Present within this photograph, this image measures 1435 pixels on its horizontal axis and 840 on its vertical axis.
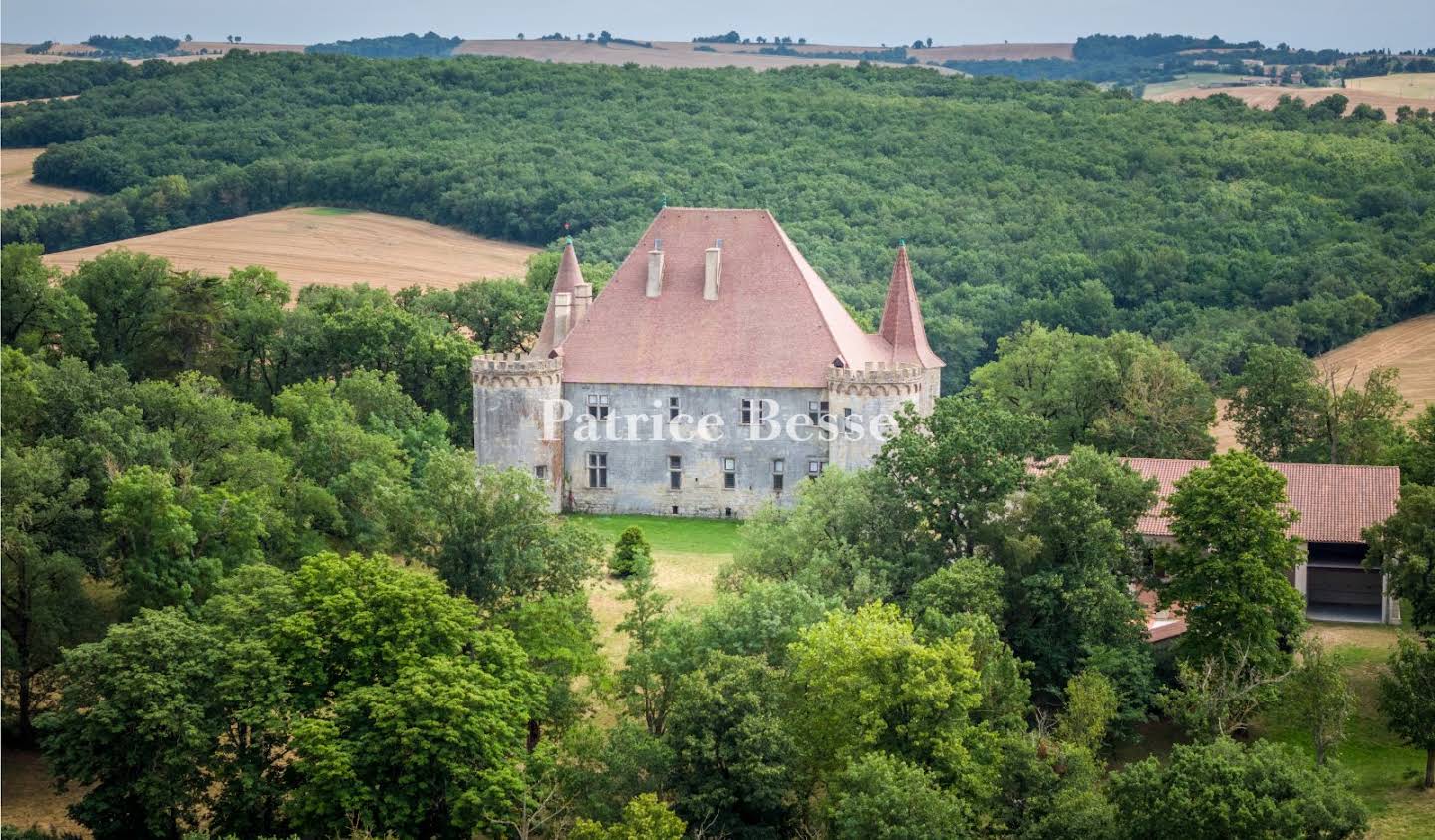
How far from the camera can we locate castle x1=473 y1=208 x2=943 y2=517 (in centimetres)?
6806

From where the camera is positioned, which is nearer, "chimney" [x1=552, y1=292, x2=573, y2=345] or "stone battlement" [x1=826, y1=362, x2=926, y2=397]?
"stone battlement" [x1=826, y1=362, x2=926, y2=397]

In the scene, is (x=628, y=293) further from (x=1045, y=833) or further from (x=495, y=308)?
(x=1045, y=833)

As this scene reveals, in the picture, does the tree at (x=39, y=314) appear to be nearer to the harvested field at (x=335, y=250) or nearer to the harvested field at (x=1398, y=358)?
the harvested field at (x=335, y=250)

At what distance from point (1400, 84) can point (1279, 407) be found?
9406cm

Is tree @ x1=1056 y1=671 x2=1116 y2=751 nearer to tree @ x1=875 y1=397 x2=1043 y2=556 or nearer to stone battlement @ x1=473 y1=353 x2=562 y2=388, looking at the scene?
tree @ x1=875 y1=397 x2=1043 y2=556

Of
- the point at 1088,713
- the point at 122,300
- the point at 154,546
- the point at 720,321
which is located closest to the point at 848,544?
the point at 1088,713

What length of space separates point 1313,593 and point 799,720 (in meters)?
20.1

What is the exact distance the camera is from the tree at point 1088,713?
1820 inches

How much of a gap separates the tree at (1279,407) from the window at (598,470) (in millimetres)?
22802

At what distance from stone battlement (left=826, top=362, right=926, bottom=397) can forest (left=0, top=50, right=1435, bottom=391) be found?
32032 millimetres

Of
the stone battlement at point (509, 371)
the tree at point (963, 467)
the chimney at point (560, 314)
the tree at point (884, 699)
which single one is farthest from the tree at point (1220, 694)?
the chimney at point (560, 314)

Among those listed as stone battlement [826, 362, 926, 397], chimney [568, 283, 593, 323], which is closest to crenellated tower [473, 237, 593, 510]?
chimney [568, 283, 593, 323]

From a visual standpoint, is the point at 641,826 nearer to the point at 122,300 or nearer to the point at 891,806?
the point at 891,806

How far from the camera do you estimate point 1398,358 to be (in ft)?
314
